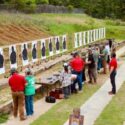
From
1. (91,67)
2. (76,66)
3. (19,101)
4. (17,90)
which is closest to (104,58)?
(91,67)

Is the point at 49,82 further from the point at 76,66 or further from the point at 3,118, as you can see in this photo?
the point at 3,118

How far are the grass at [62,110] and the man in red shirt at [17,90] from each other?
0.75 m

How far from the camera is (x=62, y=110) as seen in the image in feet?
60.1

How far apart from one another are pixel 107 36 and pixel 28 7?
1097 cm

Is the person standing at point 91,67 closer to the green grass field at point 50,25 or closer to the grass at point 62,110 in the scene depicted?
the grass at point 62,110

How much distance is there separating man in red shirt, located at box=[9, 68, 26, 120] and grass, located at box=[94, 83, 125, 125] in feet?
8.62

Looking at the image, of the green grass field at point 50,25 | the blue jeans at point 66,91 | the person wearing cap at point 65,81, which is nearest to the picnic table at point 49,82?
the person wearing cap at point 65,81

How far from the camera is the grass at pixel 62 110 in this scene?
16.5m

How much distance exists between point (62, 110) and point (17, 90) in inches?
101

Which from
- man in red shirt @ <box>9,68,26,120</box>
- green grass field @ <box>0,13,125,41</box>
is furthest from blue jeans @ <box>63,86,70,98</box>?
green grass field @ <box>0,13,125,41</box>

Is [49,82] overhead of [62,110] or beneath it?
overhead

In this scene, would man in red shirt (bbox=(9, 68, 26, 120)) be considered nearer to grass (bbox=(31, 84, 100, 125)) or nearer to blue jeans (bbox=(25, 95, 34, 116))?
blue jeans (bbox=(25, 95, 34, 116))

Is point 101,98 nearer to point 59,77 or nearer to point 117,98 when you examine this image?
point 117,98

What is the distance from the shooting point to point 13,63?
25.3 m
